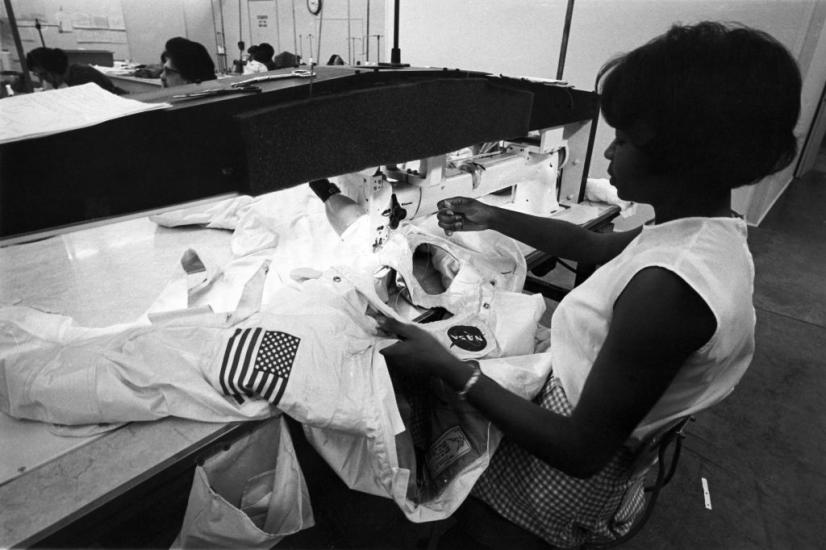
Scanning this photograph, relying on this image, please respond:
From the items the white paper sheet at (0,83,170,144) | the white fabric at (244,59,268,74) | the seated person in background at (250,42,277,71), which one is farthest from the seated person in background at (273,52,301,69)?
the seated person in background at (250,42,277,71)

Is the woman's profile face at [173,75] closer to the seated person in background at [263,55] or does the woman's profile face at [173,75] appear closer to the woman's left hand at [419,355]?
the woman's left hand at [419,355]

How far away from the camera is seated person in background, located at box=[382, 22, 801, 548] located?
620mm

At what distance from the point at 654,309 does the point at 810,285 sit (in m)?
3.52

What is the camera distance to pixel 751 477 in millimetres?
1810

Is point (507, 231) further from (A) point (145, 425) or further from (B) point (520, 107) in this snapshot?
(A) point (145, 425)

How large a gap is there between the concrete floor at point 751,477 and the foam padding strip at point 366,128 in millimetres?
1032

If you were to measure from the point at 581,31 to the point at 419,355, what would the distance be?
374 centimetres

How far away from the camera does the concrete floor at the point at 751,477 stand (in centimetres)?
155

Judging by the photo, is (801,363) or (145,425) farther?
(801,363)

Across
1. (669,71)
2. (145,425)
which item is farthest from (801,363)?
(145,425)

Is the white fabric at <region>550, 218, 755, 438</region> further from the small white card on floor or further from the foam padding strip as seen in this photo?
the small white card on floor

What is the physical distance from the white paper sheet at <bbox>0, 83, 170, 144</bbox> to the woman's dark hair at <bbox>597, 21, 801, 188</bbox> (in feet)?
2.29

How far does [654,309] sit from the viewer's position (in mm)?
630

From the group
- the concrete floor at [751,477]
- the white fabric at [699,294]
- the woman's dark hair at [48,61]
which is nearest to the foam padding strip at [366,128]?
the white fabric at [699,294]
